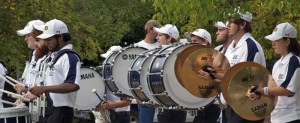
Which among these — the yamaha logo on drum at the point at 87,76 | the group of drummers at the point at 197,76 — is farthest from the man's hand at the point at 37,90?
the yamaha logo on drum at the point at 87,76

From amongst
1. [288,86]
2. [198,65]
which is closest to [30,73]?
[198,65]

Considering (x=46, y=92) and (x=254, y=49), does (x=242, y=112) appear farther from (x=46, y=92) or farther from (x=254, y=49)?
(x=46, y=92)

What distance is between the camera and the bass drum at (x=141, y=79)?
1190 centimetres

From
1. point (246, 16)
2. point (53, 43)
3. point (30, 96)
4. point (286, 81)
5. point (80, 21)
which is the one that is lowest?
point (30, 96)

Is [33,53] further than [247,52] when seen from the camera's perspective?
Yes

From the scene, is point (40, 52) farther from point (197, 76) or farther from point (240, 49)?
point (240, 49)

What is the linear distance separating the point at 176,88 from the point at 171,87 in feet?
0.18

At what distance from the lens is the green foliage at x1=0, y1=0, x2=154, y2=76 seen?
18.7m

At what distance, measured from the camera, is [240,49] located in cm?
1094

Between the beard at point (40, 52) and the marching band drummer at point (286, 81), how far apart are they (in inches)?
94.7

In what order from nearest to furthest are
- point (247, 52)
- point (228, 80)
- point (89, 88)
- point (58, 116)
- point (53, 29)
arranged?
1. point (228, 80)
2. point (58, 116)
3. point (53, 29)
4. point (247, 52)
5. point (89, 88)

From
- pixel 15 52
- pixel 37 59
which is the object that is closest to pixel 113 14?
pixel 15 52

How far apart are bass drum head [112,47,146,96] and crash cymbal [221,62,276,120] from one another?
156 inches

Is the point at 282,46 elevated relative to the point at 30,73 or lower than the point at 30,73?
elevated
